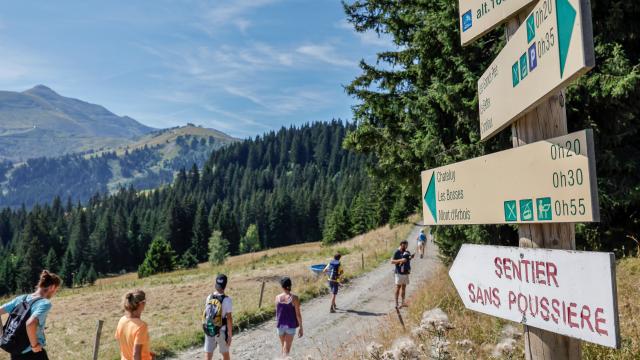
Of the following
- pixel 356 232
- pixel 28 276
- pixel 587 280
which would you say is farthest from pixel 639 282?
pixel 28 276

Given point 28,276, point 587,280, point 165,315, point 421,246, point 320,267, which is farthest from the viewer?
point 28,276

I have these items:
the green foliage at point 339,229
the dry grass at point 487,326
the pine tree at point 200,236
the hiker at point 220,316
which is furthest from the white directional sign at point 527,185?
the pine tree at point 200,236

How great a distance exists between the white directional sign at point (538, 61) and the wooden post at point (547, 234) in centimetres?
14

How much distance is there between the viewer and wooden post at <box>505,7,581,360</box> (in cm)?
263

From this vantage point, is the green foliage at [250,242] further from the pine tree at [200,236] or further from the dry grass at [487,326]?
the dry grass at [487,326]

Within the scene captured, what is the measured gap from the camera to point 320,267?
2081cm

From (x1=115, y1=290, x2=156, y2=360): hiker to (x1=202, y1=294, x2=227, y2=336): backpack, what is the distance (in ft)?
7.70

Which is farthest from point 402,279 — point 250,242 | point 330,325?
point 250,242

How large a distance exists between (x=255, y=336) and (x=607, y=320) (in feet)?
38.0

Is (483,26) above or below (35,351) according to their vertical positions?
above

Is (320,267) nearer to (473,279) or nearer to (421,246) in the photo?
(421,246)

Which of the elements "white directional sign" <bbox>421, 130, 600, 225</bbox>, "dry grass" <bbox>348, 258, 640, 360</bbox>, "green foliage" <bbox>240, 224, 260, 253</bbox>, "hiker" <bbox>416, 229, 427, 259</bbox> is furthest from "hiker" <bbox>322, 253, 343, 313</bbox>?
"green foliage" <bbox>240, 224, 260, 253</bbox>

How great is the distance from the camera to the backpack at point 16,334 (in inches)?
225

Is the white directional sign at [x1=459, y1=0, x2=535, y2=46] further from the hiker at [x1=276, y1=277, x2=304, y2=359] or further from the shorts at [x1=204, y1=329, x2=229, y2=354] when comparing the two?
the shorts at [x1=204, y1=329, x2=229, y2=354]
